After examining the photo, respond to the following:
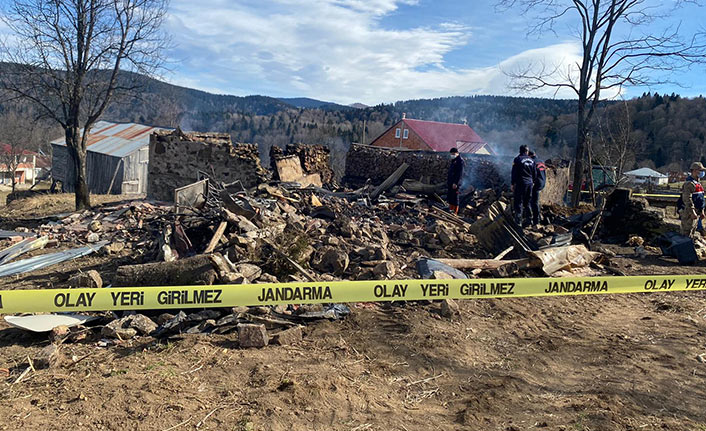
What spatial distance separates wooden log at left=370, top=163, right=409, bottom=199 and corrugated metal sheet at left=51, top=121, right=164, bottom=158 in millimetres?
21373

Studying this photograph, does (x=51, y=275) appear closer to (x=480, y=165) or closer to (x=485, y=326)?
(x=485, y=326)

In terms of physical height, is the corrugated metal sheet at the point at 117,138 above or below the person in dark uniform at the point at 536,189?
above

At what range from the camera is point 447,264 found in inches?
276

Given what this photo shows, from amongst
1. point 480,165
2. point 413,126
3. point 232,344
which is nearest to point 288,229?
point 232,344

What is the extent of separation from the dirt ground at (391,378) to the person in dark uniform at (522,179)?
5682 millimetres

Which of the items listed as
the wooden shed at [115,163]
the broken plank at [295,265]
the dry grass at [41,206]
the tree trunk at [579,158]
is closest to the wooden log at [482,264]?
the broken plank at [295,265]

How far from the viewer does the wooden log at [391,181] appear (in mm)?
15150

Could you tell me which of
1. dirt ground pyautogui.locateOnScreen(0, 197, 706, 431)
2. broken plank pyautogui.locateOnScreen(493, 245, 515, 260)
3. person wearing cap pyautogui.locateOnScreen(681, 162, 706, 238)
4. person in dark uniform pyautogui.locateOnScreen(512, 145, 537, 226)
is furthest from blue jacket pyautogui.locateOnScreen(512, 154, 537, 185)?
dirt ground pyautogui.locateOnScreen(0, 197, 706, 431)

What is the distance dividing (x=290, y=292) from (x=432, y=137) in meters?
48.8

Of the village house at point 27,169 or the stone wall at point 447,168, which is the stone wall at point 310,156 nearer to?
the stone wall at point 447,168

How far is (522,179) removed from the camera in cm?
1101

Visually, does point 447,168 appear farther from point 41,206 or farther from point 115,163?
point 115,163

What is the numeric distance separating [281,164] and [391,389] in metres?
12.9

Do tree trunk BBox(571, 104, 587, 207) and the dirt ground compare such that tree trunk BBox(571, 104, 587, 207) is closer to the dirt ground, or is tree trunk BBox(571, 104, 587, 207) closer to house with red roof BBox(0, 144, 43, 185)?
the dirt ground
